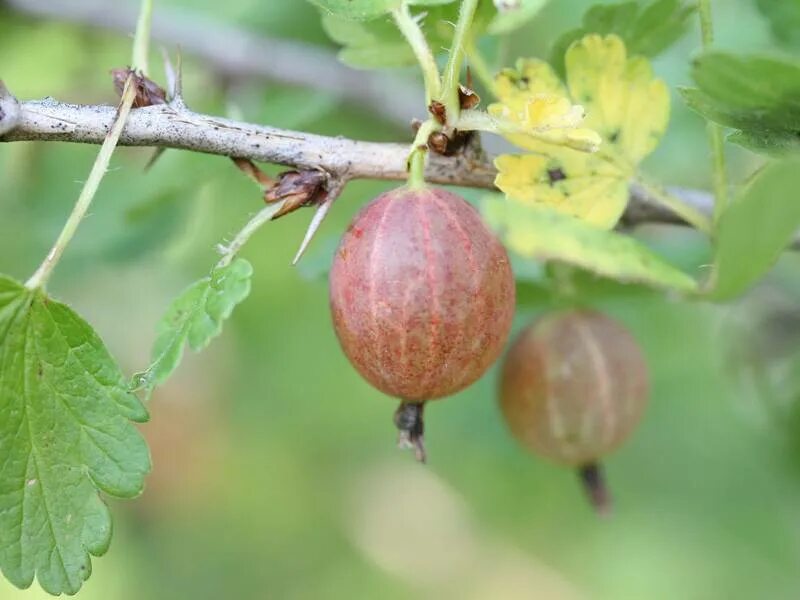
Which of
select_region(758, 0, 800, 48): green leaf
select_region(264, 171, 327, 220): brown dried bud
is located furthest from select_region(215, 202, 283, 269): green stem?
select_region(758, 0, 800, 48): green leaf

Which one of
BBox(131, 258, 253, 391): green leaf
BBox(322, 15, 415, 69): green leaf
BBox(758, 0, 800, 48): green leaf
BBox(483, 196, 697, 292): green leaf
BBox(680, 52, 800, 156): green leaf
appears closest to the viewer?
BBox(483, 196, 697, 292): green leaf

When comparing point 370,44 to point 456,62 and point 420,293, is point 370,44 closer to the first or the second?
point 456,62

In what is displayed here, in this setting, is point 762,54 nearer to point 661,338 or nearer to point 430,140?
point 430,140

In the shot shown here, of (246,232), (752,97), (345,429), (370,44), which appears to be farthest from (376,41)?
(345,429)

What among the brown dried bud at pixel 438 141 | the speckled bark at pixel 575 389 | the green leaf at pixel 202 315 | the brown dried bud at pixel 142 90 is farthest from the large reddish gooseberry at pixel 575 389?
the brown dried bud at pixel 142 90

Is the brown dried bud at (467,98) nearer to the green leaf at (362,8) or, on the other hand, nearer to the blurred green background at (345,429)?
the green leaf at (362,8)

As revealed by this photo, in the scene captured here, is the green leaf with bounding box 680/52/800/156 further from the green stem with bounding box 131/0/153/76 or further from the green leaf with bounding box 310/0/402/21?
the green stem with bounding box 131/0/153/76
